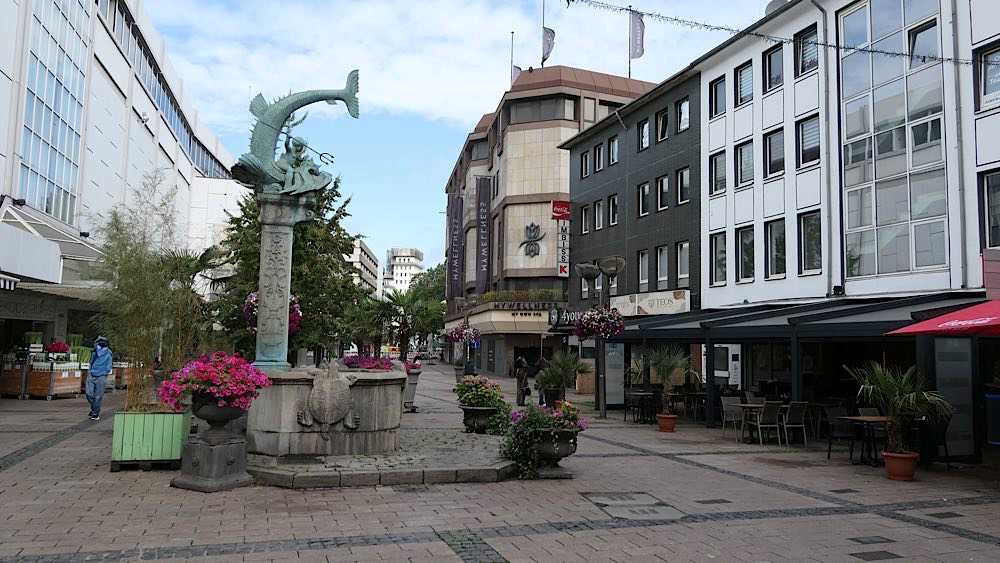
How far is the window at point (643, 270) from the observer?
28.9m

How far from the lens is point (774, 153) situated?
2173 centimetres

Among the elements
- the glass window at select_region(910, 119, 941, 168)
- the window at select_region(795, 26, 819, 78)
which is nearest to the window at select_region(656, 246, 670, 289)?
the window at select_region(795, 26, 819, 78)

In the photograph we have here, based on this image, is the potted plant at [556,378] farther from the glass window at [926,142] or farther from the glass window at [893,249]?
the glass window at [926,142]

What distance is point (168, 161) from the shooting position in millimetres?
46906

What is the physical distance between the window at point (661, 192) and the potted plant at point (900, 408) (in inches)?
675

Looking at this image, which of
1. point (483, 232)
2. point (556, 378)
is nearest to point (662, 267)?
point (556, 378)

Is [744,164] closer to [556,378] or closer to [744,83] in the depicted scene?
[744,83]

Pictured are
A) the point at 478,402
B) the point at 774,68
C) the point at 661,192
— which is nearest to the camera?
the point at 478,402

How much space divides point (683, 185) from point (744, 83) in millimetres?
4494

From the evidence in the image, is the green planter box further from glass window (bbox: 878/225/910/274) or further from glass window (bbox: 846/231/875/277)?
glass window (bbox: 846/231/875/277)

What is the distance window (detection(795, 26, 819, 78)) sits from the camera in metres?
20.2

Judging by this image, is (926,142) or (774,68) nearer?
(926,142)

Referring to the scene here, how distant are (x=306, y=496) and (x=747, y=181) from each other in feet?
60.5

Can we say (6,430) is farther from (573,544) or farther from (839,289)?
(839,289)
